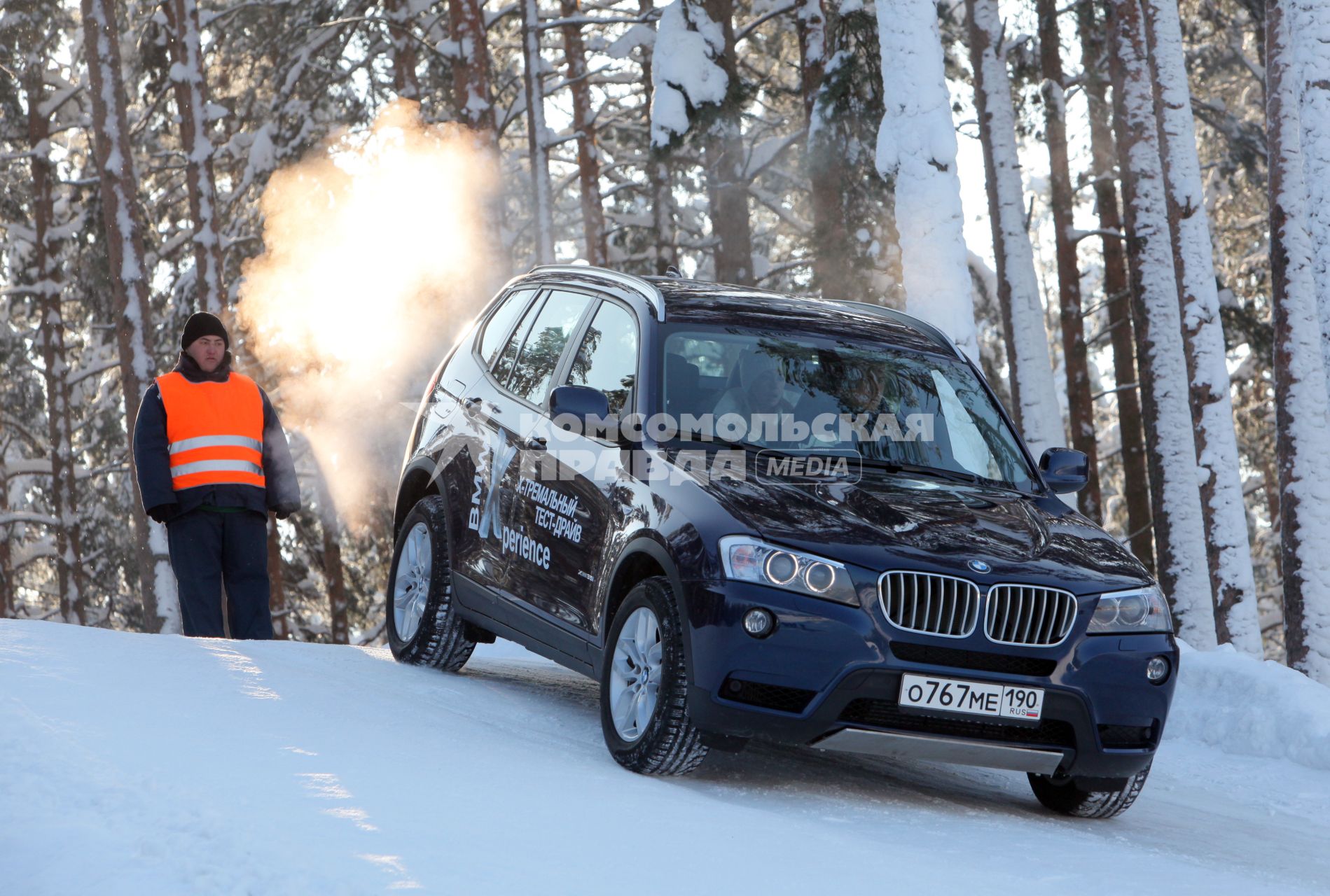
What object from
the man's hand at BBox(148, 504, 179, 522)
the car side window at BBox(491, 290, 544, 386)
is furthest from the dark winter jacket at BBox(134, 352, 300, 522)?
the car side window at BBox(491, 290, 544, 386)

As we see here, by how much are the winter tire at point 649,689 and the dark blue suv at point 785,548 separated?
0.03ft

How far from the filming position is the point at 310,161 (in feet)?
74.0

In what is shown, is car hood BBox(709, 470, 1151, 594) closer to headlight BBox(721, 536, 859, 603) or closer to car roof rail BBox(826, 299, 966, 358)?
headlight BBox(721, 536, 859, 603)

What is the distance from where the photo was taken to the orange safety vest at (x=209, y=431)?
8.69 m

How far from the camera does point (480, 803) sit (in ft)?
15.1

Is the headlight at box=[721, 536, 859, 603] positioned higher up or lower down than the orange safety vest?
lower down

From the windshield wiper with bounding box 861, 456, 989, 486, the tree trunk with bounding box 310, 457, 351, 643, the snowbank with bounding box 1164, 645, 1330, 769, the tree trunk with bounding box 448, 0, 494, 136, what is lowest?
the tree trunk with bounding box 310, 457, 351, 643

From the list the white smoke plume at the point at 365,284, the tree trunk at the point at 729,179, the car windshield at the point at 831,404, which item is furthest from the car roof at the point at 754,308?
the tree trunk at the point at 729,179

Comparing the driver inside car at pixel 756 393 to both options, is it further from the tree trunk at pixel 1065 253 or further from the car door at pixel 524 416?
the tree trunk at pixel 1065 253

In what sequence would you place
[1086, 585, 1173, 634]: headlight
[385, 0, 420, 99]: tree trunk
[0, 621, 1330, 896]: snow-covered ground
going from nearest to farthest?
[0, 621, 1330, 896]: snow-covered ground < [1086, 585, 1173, 634]: headlight < [385, 0, 420, 99]: tree trunk

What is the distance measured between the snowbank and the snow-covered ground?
21 mm

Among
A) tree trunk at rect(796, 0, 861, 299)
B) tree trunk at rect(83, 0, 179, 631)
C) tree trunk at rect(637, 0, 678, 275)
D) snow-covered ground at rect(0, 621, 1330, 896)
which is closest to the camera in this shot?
snow-covered ground at rect(0, 621, 1330, 896)

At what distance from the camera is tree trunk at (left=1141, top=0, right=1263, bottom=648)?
46.7ft

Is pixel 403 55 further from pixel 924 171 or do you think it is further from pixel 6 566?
pixel 6 566
